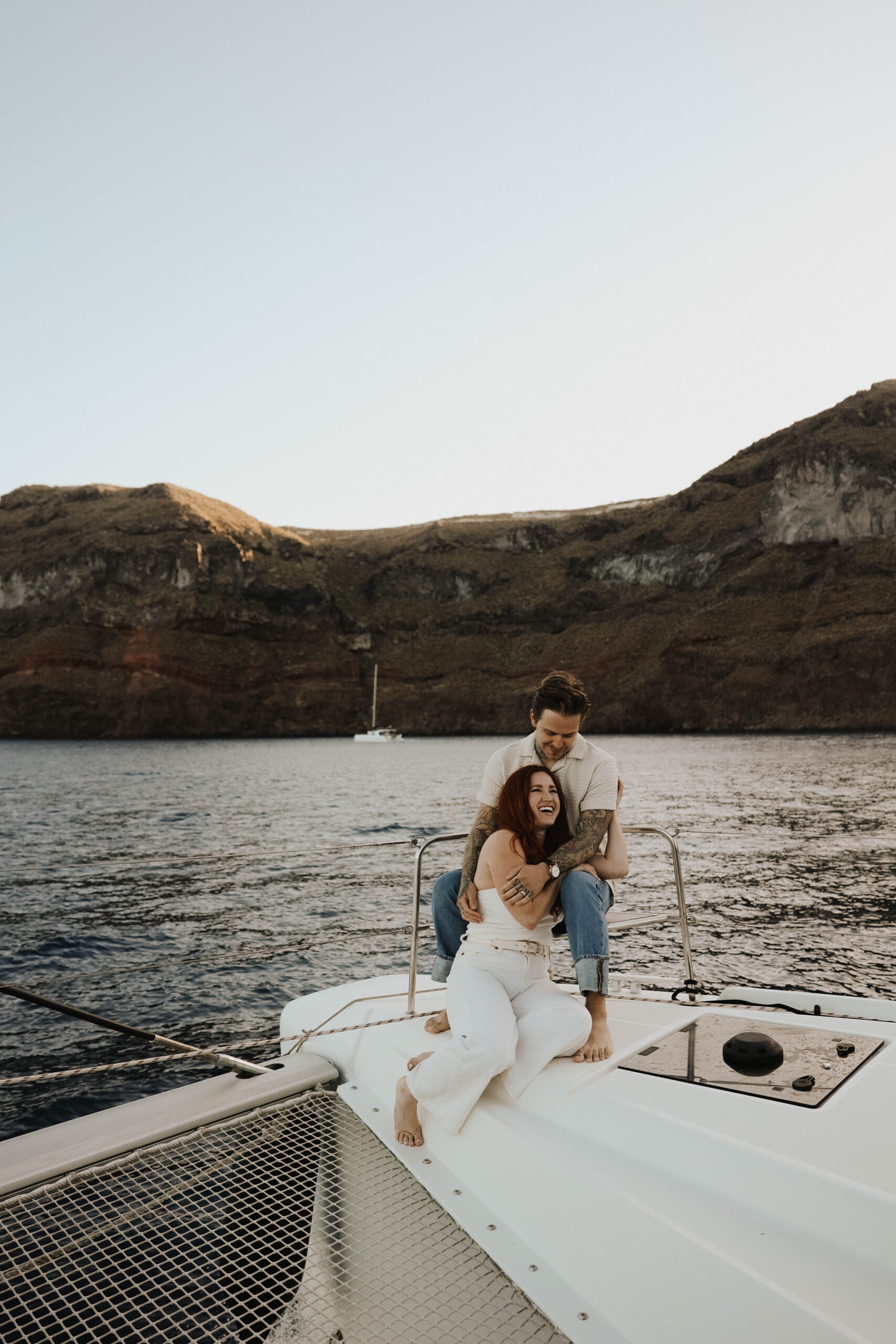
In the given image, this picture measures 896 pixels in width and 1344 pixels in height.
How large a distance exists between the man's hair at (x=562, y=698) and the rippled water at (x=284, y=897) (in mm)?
1756

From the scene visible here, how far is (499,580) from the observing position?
10094 centimetres

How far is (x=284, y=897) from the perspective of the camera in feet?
42.3

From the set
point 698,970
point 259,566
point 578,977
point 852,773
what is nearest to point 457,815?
point 698,970

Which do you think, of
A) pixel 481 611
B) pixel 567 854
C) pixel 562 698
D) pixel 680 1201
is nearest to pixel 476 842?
pixel 567 854

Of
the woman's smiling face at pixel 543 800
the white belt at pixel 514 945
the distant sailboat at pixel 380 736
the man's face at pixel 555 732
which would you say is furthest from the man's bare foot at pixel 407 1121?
the distant sailboat at pixel 380 736

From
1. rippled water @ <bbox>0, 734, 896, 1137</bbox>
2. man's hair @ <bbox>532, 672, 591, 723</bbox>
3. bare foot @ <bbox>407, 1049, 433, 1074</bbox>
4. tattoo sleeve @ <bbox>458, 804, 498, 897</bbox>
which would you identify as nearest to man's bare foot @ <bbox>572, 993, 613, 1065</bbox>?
bare foot @ <bbox>407, 1049, 433, 1074</bbox>

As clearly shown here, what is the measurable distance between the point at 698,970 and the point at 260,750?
5058cm

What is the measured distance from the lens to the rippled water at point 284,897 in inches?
292

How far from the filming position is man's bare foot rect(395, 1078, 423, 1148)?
9.50 ft

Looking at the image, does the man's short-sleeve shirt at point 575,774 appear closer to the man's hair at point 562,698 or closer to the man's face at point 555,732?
the man's face at point 555,732

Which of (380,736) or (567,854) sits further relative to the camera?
(380,736)

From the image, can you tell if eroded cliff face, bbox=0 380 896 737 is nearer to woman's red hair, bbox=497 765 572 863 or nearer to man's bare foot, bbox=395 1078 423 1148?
woman's red hair, bbox=497 765 572 863

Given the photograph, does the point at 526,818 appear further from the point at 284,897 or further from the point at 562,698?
the point at 284,897

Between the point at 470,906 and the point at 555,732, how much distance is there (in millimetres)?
786
